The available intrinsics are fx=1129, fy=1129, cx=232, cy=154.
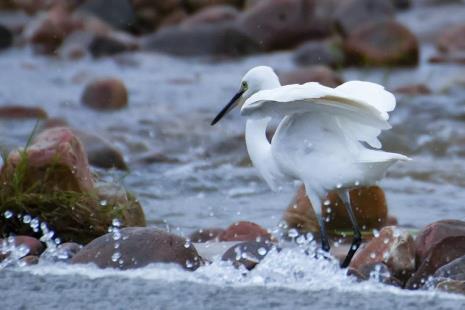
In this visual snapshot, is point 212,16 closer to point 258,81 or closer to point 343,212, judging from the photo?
point 343,212

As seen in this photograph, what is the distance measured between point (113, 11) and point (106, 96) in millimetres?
5195

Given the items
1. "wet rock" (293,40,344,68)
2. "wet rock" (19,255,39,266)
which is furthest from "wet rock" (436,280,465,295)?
"wet rock" (293,40,344,68)

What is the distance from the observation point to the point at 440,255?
5684 millimetres

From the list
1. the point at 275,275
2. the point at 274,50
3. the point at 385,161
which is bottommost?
the point at 274,50

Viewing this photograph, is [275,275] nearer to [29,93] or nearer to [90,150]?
[90,150]

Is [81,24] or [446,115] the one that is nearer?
[446,115]

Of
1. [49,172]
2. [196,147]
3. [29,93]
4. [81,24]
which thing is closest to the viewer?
[49,172]

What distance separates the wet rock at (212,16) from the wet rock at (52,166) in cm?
962

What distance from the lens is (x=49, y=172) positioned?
256 inches

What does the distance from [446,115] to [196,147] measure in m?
2.76

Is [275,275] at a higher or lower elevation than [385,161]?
lower

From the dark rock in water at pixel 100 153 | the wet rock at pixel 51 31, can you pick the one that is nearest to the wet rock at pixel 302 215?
the dark rock in water at pixel 100 153

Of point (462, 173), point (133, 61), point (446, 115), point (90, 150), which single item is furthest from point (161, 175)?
point (133, 61)

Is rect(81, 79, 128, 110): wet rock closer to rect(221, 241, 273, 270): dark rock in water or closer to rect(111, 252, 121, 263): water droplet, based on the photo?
rect(221, 241, 273, 270): dark rock in water
